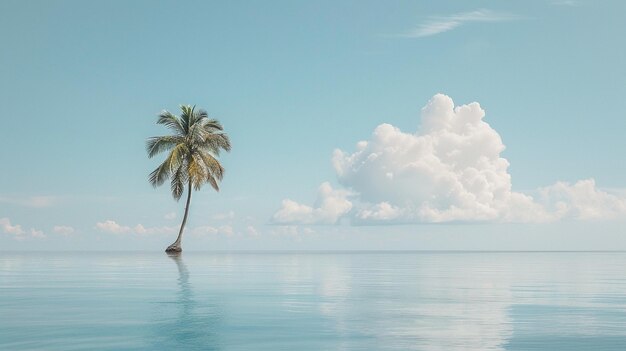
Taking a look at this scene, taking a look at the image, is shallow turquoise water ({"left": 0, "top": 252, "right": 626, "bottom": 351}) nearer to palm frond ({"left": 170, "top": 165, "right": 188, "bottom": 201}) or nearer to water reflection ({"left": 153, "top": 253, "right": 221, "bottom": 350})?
water reflection ({"left": 153, "top": 253, "right": 221, "bottom": 350})

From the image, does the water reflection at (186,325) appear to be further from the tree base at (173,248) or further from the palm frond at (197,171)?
the tree base at (173,248)

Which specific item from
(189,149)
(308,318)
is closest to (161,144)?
(189,149)

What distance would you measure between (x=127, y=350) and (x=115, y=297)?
1038 centimetres

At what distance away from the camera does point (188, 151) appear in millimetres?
69438

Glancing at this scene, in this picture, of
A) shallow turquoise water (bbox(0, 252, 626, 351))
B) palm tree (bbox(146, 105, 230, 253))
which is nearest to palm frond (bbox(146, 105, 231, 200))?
palm tree (bbox(146, 105, 230, 253))

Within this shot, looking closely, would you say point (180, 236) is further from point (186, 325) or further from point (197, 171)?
point (186, 325)

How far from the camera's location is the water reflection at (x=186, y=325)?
11.9 meters

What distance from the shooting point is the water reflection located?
38.9 ft

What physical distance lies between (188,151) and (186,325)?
5626 centimetres

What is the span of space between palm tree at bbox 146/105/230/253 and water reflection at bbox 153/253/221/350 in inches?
1898

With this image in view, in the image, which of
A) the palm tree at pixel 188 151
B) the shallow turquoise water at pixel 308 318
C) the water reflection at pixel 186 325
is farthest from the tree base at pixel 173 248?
the water reflection at pixel 186 325

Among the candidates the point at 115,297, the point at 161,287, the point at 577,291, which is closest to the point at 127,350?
the point at 115,297

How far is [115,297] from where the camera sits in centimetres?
2120

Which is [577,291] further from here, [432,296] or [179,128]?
[179,128]
